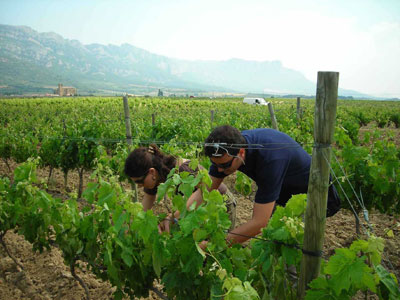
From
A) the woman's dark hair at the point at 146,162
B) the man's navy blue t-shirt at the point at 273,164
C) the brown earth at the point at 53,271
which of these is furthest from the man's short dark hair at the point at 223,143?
the brown earth at the point at 53,271

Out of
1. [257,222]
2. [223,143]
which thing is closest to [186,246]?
[257,222]

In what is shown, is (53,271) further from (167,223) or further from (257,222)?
(257,222)

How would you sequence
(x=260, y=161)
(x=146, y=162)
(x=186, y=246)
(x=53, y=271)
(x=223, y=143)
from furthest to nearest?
(x=53, y=271) < (x=146, y=162) < (x=260, y=161) < (x=223, y=143) < (x=186, y=246)

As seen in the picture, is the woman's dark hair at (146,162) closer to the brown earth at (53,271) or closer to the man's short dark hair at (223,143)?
the man's short dark hair at (223,143)

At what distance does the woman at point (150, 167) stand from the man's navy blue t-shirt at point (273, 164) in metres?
0.51

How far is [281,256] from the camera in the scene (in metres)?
1.86

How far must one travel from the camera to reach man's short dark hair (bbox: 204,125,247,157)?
221 centimetres

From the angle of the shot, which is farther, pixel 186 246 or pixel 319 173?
pixel 186 246

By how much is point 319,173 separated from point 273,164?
0.60 meters

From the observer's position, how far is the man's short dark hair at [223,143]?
2.21 m

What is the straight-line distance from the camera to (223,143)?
2184 millimetres

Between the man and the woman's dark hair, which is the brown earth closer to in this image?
the woman's dark hair

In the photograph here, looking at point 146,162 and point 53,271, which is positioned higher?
point 146,162

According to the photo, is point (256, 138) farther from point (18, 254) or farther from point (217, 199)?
point (18, 254)
